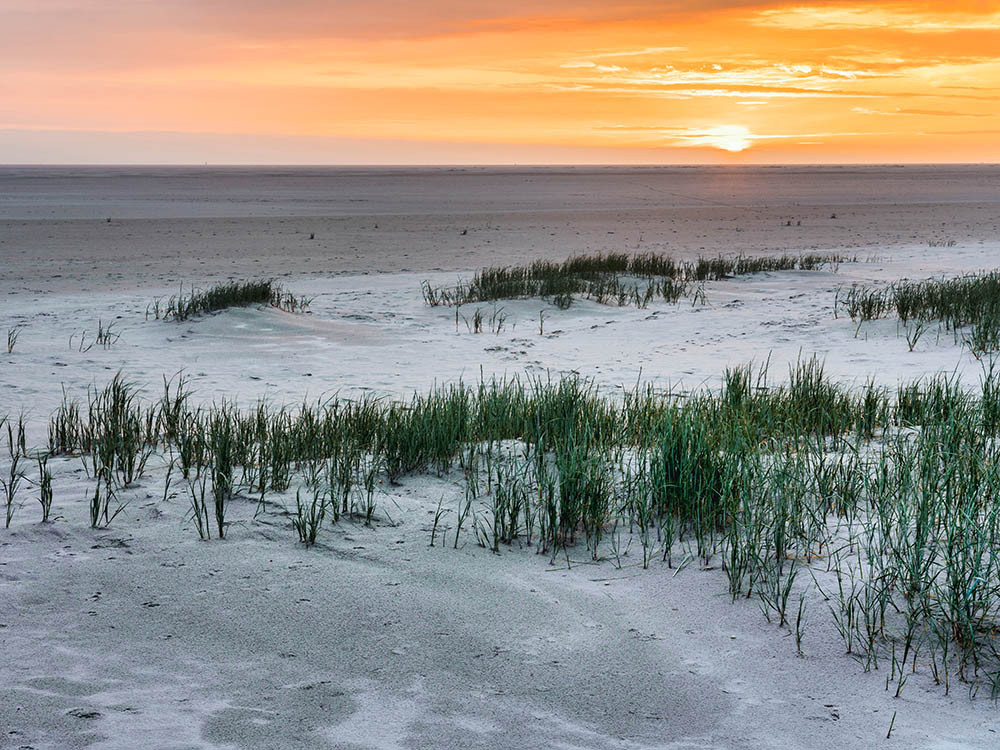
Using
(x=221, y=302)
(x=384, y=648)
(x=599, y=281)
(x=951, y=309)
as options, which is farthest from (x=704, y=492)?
(x=599, y=281)

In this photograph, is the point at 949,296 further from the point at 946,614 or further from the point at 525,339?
the point at 946,614

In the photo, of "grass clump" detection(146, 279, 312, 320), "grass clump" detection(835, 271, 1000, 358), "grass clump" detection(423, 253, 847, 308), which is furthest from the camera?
"grass clump" detection(423, 253, 847, 308)

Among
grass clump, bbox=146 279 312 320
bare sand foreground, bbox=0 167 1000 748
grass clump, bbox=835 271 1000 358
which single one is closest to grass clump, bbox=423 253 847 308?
grass clump, bbox=146 279 312 320

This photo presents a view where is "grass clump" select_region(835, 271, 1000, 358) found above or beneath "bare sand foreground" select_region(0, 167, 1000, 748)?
above

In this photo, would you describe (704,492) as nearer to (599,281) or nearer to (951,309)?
(951,309)

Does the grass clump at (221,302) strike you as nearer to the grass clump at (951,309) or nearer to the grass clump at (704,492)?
the grass clump at (704,492)

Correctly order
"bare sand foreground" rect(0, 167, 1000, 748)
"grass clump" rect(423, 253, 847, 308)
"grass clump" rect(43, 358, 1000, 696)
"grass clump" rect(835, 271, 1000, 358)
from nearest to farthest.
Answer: "bare sand foreground" rect(0, 167, 1000, 748) < "grass clump" rect(43, 358, 1000, 696) < "grass clump" rect(835, 271, 1000, 358) < "grass clump" rect(423, 253, 847, 308)

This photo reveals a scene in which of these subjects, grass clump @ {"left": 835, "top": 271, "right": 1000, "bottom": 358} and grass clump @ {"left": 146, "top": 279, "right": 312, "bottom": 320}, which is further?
grass clump @ {"left": 146, "top": 279, "right": 312, "bottom": 320}

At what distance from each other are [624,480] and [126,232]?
86.0ft

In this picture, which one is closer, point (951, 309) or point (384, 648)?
point (384, 648)

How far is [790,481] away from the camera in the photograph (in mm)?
3912

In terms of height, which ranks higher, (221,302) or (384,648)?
(221,302)

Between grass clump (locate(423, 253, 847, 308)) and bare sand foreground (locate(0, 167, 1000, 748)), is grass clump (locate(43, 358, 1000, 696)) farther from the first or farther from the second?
grass clump (locate(423, 253, 847, 308))

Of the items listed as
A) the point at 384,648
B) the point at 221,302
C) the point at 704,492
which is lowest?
the point at 384,648
